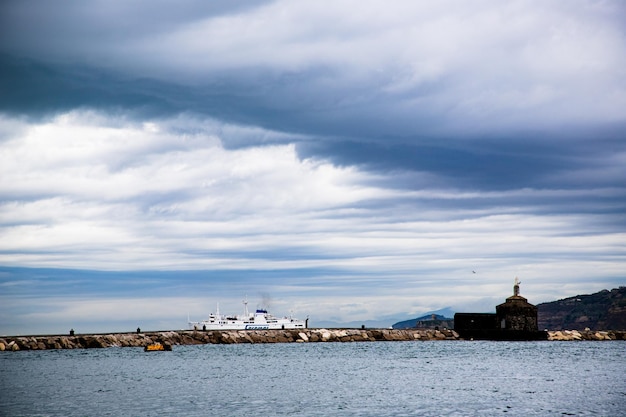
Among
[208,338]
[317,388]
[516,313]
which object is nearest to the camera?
[317,388]

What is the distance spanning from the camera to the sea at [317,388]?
51375mm

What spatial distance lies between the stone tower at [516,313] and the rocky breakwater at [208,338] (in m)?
19.8

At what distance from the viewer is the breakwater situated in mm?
148250

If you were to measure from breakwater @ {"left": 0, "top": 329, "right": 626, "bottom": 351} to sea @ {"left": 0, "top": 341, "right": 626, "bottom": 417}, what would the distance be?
147ft

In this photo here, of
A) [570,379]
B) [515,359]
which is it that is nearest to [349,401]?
[570,379]

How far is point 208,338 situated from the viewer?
176375 millimetres

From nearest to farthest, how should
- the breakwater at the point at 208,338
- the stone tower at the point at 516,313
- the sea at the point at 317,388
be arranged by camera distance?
the sea at the point at 317,388 → the breakwater at the point at 208,338 → the stone tower at the point at 516,313

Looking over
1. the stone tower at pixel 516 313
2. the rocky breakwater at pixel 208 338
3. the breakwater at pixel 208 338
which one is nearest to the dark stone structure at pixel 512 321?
the stone tower at pixel 516 313

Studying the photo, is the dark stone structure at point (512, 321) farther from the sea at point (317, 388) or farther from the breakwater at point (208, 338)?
the sea at point (317, 388)

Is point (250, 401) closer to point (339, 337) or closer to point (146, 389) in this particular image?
point (146, 389)

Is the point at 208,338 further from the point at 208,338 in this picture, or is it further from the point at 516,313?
the point at 516,313

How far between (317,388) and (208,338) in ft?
372

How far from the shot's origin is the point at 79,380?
76562 mm

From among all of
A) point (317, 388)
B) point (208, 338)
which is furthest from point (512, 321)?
point (317, 388)
